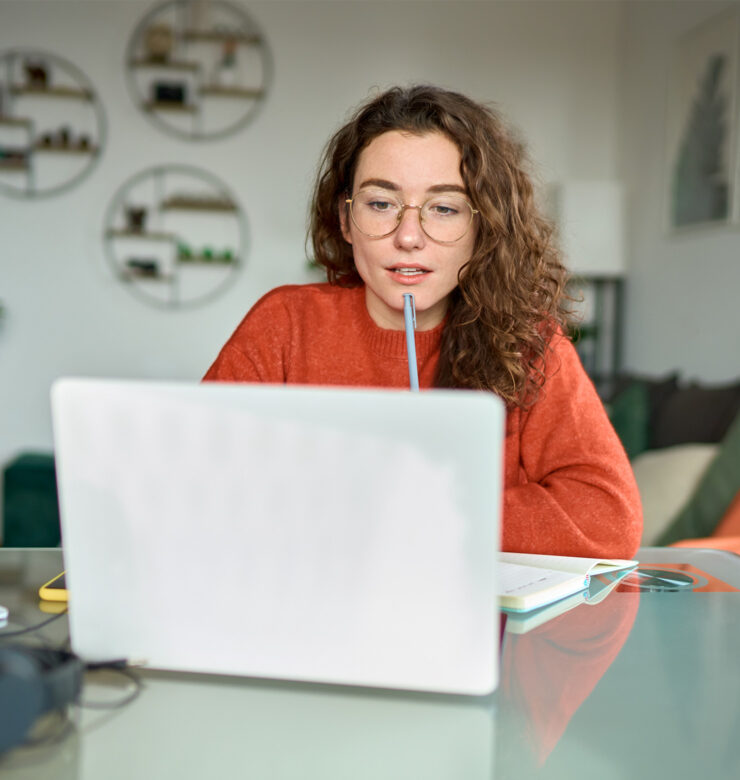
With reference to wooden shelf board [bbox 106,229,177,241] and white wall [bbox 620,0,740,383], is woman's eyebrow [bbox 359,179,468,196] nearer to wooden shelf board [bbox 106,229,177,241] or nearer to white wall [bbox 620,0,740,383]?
white wall [bbox 620,0,740,383]

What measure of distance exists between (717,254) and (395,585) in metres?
2.57

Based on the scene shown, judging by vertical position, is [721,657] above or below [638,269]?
below

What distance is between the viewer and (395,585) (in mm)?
567

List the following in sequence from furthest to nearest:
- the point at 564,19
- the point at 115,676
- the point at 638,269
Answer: the point at 564,19 → the point at 638,269 → the point at 115,676

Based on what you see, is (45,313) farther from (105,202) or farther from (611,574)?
(611,574)

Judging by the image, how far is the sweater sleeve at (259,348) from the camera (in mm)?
1318

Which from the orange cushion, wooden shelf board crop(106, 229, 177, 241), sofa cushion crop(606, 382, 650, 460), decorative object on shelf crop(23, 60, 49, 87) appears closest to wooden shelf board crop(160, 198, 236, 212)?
wooden shelf board crop(106, 229, 177, 241)

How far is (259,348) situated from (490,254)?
39 cm

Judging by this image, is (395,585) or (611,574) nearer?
(395,585)

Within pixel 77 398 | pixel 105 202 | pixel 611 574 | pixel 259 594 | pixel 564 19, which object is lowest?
pixel 611 574

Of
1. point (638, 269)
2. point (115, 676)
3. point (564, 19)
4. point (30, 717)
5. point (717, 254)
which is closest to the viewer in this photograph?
point (30, 717)

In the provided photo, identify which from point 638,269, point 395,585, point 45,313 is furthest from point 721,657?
point 45,313

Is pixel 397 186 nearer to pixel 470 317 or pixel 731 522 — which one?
pixel 470 317

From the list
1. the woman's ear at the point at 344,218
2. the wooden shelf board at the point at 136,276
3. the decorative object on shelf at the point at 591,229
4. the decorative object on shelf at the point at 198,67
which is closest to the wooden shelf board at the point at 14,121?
the decorative object on shelf at the point at 198,67
